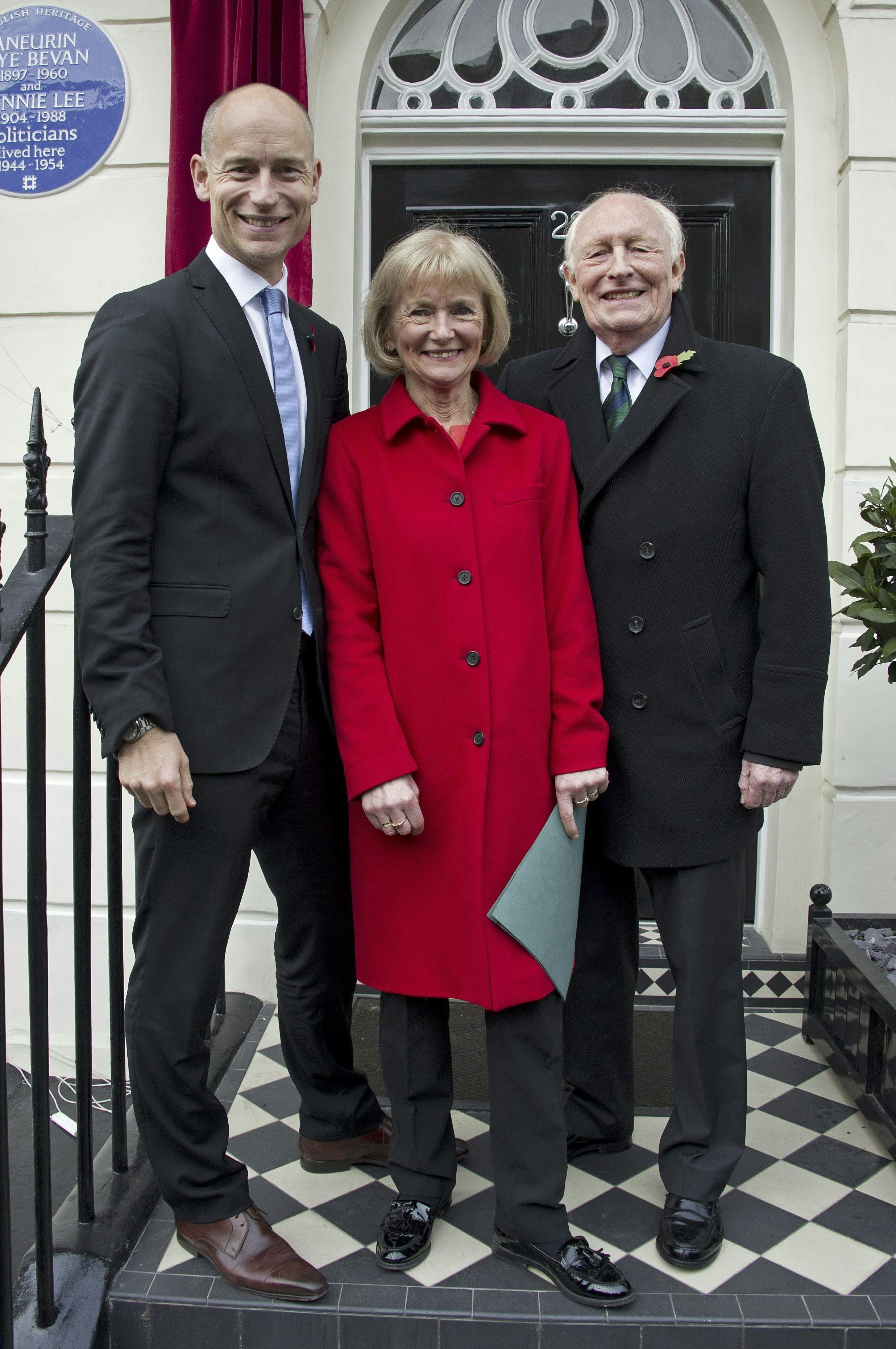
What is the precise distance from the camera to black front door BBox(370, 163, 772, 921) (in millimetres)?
3377

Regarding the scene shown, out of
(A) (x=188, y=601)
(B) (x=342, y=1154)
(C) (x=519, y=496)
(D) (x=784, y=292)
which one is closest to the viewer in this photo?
(A) (x=188, y=601)

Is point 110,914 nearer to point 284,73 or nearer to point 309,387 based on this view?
point 309,387

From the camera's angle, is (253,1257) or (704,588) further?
(704,588)

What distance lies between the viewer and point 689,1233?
1.86m

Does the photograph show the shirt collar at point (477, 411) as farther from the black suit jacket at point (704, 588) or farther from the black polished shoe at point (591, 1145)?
the black polished shoe at point (591, 1145)

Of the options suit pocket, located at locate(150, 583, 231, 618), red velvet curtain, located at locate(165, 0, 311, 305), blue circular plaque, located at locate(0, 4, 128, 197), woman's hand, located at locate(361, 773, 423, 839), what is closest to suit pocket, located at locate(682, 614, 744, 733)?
woman's hand, located at locate(361, 773, 423, 839)

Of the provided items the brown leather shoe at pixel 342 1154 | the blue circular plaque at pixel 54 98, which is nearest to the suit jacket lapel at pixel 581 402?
the brown leather shoe at pixel 342 1154

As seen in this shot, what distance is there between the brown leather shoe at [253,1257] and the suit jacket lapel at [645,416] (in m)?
1.42

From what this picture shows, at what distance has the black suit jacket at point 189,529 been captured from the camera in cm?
163

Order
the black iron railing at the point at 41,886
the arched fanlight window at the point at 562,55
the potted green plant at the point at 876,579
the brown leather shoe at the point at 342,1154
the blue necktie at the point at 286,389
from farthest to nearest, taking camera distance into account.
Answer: the arched fanlight window at the point at 562,55, the potted green plant at the point at 876,579, the brown leather shoe at the point at 342,1154, the blue necktie at the point at 286,389, the black iron railing at the point at 41,886

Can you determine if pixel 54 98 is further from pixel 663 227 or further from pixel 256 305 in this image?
pixel 663 227

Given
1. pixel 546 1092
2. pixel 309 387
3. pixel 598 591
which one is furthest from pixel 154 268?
pixel 546 1092

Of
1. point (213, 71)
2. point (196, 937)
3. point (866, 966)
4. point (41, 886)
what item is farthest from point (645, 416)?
point (213, 71)

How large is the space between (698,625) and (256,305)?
993 mm
